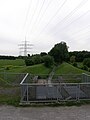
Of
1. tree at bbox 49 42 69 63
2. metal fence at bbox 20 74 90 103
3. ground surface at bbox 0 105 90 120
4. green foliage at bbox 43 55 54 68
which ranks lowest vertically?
ground surface at bbox 0 105 90 120

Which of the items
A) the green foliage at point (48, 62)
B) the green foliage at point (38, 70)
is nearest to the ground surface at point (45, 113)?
the green foliage at point (38, 70)

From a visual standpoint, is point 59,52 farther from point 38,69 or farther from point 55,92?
point 55,92

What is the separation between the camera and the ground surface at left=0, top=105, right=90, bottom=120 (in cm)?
1066

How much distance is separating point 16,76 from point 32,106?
43.9 feet

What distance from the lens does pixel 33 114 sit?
11.3 metres

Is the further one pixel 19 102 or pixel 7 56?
pixel 7 56

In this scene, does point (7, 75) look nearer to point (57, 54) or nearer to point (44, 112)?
point (44, 112)

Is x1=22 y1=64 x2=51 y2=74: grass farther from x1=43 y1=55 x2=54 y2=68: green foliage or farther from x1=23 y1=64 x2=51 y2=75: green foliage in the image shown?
x1=43 y1=55 x2=54 y2=68: green foliage

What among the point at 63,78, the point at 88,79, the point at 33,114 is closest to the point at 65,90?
the point at 88,79

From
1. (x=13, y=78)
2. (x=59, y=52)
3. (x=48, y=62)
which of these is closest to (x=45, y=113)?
(x=13, y=78)

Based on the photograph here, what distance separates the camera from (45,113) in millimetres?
11422

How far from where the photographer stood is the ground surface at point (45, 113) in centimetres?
1066

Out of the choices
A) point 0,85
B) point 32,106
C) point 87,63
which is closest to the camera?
point 32,106

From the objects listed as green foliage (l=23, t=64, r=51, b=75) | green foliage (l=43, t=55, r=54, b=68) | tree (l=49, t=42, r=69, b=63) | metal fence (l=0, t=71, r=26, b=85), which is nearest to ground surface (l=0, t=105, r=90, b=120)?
metal fence (l=0, t=71, r=26, b=85)
